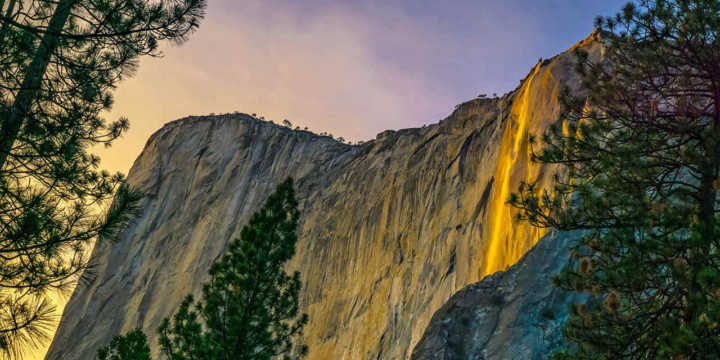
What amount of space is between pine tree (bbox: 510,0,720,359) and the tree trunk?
6.27 m

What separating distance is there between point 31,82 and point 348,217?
69.6 ft

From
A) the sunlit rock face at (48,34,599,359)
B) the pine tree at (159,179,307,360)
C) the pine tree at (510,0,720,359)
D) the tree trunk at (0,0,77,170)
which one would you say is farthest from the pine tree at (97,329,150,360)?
the pine tree at (510,0,720,359)

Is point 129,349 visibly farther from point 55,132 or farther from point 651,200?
point 651,200

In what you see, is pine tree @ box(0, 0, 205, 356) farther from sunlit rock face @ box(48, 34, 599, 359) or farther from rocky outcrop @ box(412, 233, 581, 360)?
rocky outcrop @ box(412, 233, 581, 360)

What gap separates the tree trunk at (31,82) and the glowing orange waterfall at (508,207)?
11.3 m

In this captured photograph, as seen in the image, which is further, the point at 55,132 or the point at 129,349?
the point at 129,349

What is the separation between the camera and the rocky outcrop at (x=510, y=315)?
10094 millimetres

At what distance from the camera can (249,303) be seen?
12.1 m

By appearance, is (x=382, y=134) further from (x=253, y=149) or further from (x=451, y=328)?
(x=451, y=328)

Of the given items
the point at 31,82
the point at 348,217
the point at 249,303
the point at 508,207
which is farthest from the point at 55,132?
the point at 348,217

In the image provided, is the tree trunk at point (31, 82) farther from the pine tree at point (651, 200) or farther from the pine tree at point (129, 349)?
the pine tree at point (129, 349)

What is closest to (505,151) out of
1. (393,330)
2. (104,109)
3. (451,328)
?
(393,330)

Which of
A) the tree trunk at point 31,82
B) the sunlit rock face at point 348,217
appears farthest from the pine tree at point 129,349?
the tree trunk at point 31,82

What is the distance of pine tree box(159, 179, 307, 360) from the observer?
463 inches
